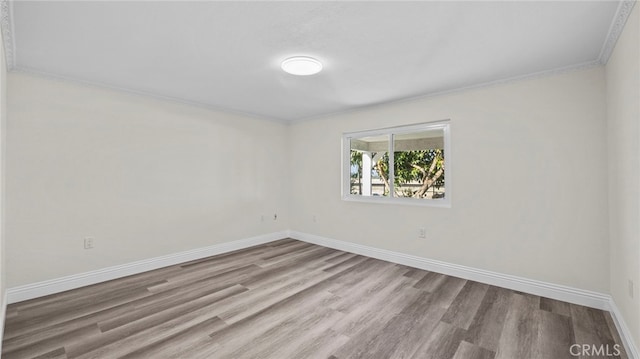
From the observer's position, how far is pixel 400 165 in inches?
162

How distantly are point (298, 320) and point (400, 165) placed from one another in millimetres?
2638

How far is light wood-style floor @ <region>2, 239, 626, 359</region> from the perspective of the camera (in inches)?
77.4

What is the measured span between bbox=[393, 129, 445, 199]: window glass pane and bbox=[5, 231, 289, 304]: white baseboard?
2762mm

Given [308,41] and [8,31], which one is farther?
[308,41]

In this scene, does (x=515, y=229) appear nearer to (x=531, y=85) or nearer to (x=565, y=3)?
(x=531, y=85)

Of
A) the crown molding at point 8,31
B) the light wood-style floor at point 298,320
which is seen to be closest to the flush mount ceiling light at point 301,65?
the crown molding at point 8,31

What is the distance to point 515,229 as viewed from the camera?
2.98 metres

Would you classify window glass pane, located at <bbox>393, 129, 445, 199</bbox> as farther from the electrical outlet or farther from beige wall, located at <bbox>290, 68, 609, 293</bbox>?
the electrical outlet

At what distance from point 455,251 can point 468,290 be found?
54 centimetres

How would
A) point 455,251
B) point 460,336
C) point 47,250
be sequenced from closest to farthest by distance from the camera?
point 460,336, point 47,250, point 455,251

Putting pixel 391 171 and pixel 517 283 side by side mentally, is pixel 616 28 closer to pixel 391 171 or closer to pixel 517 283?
pixel 517 283

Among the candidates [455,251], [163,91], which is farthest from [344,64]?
[455,251]

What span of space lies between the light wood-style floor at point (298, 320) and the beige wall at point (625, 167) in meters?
0.41

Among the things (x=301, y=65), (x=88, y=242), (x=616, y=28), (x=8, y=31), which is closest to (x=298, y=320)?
→ (x=301, y=65)
